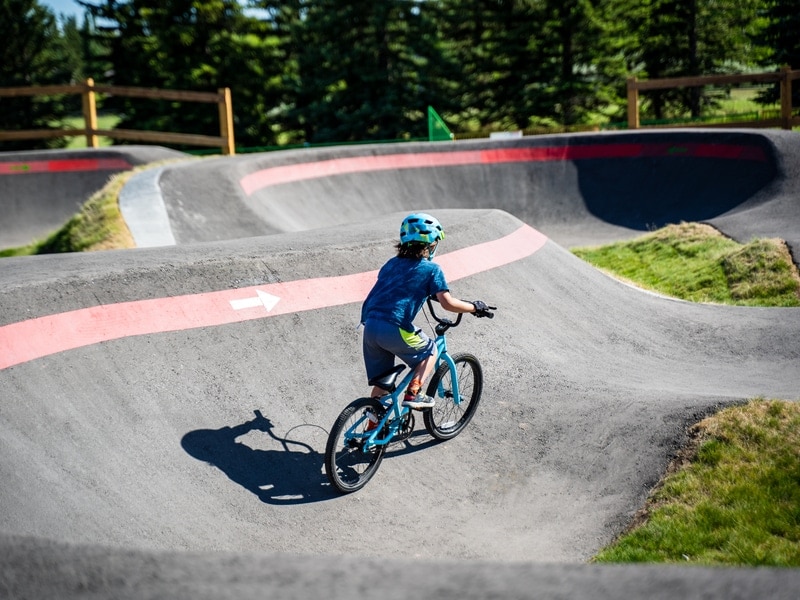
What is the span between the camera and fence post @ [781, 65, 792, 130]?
865 inches

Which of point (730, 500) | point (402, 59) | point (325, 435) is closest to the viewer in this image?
point (730, 500)

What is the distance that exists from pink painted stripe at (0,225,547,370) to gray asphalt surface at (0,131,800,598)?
10cm

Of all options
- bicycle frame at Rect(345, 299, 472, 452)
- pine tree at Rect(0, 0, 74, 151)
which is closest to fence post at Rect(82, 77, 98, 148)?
bicycle frame at Rect(345, 299, 472, 452)

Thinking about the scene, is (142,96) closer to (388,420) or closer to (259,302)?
(259,302)

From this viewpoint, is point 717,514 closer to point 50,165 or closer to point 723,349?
point 723,349

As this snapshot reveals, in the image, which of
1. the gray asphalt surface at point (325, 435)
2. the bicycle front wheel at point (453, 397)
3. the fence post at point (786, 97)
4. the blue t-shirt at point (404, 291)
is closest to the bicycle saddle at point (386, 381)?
the blue t-shirt at point (404, 291)

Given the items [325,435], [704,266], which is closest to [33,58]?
[704,266]

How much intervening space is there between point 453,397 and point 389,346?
1167mm

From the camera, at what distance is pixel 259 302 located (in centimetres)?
824

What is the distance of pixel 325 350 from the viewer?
8109mm

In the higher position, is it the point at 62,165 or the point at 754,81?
the point at 754,81

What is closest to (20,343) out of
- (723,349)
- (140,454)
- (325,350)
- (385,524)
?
(140,454)

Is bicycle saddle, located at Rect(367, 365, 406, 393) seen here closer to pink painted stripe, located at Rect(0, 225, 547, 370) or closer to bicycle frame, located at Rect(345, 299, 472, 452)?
bicycle frame, located at Rect(345, 299, 472, 452)

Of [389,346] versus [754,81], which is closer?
[389,346]
